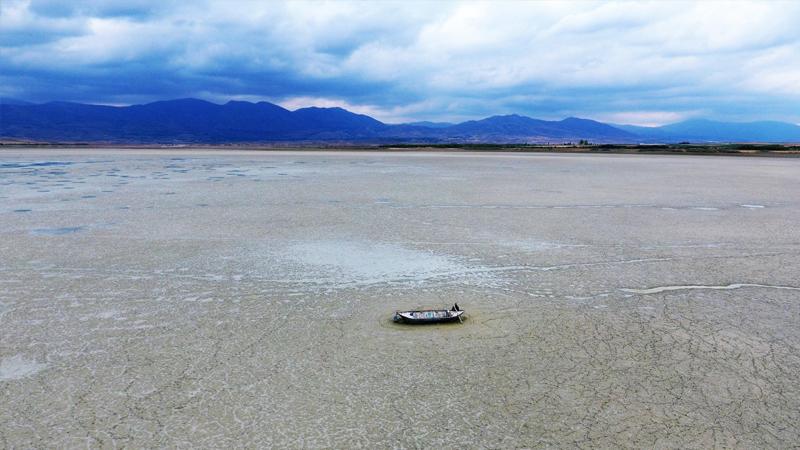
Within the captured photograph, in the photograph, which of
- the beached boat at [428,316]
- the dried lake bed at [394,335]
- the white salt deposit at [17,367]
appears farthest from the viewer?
the beached boat at [428,316]

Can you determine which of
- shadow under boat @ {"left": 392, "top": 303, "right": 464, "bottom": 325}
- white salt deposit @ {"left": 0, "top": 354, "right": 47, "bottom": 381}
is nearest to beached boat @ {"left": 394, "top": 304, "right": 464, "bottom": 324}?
shadow under boat @ {"left": 392, "top": 303, "right": 464, "bottom": 325}

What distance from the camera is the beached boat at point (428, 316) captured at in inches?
182

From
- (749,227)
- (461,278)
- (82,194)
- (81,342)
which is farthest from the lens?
(82,194)

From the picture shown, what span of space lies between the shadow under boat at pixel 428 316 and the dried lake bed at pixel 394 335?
10 centimetres

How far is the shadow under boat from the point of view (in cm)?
463

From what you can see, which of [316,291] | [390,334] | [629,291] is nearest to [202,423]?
[390,334]

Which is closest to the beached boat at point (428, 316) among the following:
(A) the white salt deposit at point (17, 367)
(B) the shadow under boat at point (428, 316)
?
(B) the shadow under boat at point (428, 316)

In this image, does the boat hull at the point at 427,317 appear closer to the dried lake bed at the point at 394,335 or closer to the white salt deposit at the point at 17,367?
the dried lake bed at the point at 394,335

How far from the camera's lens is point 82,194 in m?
13.8

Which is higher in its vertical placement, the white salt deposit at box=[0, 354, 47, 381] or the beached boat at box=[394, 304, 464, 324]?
the beached boat at box=[394, 304, 464, 324]

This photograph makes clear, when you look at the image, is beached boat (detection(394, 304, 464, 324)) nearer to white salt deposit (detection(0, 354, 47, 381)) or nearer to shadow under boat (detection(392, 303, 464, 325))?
shadow under boat (detection(392, 303, 464, 325))

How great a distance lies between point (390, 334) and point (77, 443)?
2.28 meters

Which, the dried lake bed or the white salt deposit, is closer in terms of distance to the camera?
the dried lake bed

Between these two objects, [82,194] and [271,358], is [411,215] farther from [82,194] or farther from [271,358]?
[82,194]
